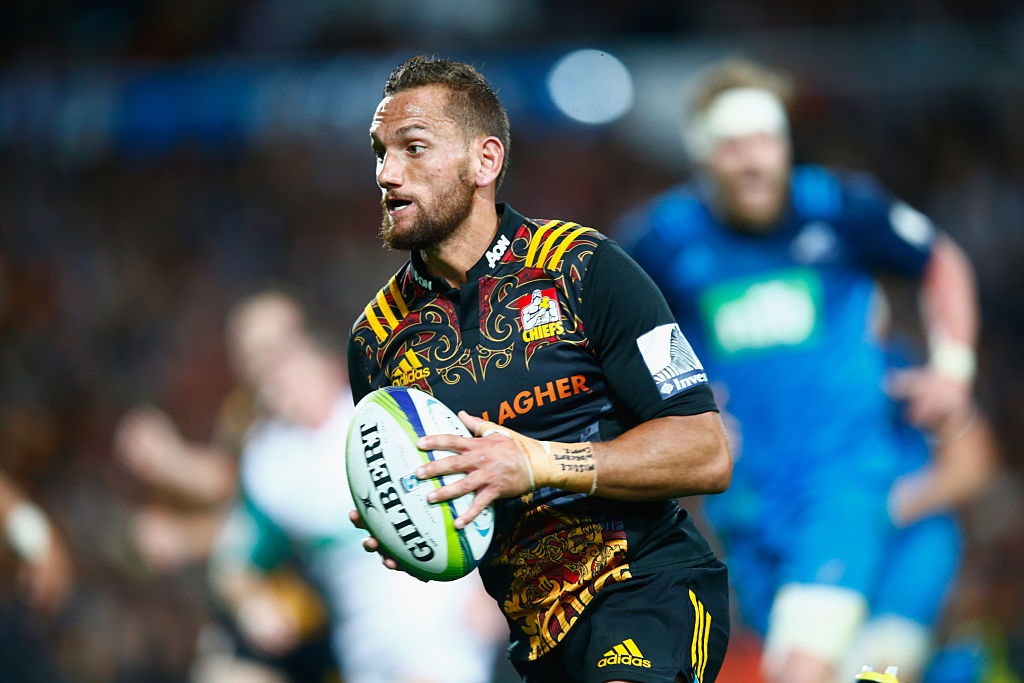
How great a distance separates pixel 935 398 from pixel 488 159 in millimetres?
3011

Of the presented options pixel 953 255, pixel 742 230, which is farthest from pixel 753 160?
pixel 953 255

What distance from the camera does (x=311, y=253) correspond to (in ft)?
43.1

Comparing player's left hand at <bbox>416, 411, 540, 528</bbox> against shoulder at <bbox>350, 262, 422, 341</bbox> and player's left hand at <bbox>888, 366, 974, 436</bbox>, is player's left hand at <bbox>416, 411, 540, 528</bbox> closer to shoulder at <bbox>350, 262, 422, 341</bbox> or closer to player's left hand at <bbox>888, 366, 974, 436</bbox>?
shoulder at <bbox>350, 262, 422, 341</bbox>

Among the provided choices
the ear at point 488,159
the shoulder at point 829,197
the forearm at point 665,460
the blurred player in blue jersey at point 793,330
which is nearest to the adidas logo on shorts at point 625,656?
the forearm at point 665,460

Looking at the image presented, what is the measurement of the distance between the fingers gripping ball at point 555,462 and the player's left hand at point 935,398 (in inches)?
122

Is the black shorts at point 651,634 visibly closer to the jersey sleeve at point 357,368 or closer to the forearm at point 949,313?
the jersey sleeve at point 357,368

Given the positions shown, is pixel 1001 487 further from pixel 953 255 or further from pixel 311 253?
pixel 311 253

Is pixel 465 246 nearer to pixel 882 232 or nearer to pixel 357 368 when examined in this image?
pixel 357 368

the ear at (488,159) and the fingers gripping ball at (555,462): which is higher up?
the ear at (488,159)

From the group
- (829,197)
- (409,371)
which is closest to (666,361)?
(409,371)

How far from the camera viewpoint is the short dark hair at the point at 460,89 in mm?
3383

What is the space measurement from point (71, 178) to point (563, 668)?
11.9 m

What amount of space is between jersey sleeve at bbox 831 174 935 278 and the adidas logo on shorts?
3.16 meters

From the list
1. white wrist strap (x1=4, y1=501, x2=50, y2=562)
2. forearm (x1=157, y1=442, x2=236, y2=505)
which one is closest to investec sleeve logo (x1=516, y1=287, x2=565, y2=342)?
white wrist strap (x1=4, y1=501, x2=50, y2=562)
